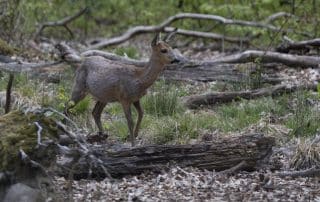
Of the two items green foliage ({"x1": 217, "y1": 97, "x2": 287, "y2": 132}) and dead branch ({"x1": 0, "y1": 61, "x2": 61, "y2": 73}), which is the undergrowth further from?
dead branch ({"x1": 0, "y1": 61, "x2": 61, "y2": 73})

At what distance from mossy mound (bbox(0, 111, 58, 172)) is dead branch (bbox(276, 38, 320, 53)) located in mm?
7021

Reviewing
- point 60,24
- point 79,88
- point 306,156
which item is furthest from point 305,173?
point 60,24

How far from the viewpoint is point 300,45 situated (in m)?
13.0

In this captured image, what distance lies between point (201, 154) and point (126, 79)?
6.13 feet

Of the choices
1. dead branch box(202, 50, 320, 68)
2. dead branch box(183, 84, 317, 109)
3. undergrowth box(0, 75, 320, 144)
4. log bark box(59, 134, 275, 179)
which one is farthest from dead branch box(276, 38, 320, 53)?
log bark box(59, 134, 275, 179)

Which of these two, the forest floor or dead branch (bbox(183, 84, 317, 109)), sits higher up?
dead branch (bbox(183, 84, 317, 109))

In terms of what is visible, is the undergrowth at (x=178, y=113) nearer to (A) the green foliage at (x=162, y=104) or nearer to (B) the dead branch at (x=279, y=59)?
(A) the green foliage at (x=162, y=104)

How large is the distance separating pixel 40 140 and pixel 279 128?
12.5 feet

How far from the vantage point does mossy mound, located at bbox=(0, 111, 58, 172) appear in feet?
21.2

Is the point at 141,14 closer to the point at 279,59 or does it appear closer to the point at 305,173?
the point at 279,59

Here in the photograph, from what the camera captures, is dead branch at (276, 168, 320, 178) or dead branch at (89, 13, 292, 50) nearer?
dead branch at (276, 168, 320, 178)

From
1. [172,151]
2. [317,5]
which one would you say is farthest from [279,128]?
[317,5]

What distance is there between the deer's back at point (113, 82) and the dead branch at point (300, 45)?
4.52 metres

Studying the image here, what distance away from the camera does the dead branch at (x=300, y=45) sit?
12930 millimetres
